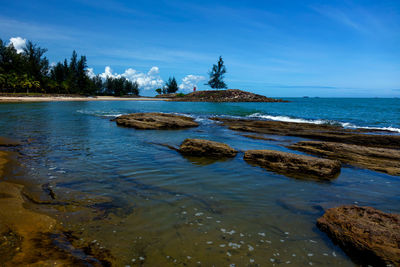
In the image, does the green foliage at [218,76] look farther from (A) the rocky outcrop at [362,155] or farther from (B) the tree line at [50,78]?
(A) the rocky outcrop at [362,155]

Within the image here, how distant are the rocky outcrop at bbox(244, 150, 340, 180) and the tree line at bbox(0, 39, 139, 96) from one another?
7460 cm

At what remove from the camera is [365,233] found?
→ 3.73 metres

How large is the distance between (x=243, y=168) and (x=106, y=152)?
18.8ft

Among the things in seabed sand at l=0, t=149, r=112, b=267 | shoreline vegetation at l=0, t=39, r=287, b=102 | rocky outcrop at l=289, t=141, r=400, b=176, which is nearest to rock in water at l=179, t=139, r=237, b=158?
rocky outcrop at l=289, t=141, r=400, b=176

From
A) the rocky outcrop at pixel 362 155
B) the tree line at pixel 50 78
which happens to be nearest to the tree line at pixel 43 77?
the tree line at pixel 50 78

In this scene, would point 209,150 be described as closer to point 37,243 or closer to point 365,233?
point 365,233

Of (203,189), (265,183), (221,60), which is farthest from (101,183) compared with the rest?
(221,60)

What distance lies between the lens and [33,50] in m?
75.9

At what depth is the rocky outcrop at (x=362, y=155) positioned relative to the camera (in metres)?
8.41

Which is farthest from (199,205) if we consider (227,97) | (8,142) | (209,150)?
(227,97)

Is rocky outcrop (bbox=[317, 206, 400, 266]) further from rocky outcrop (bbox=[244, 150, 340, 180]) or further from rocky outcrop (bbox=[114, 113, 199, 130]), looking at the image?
rocky outcrop (bbox=[114, 113, 199, 130])

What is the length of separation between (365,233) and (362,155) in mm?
7255

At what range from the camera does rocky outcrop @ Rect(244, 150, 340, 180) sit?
7309 mm

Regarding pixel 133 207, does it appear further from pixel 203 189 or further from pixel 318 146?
pixel 318 146
